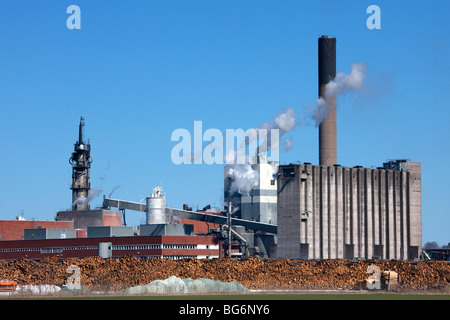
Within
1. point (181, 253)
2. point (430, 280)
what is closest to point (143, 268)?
point (430, 280)

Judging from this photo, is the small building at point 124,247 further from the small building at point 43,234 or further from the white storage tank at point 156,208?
the white storage tank at point 156,208

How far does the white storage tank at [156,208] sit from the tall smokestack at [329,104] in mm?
26074

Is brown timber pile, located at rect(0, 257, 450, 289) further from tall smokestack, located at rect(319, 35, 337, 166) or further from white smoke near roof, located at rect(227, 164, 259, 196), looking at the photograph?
white smoke near roof, located at rect(227, 164, 259, 196)

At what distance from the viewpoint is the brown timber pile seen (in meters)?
68.4

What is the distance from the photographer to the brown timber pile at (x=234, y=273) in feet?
225

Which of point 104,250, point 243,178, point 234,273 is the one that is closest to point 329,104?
point 243,178

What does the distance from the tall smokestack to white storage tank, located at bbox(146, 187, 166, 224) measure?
26074 mm

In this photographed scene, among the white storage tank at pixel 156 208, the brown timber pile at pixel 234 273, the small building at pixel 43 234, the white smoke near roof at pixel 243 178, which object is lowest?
the brown timber pile at pixel 234 273

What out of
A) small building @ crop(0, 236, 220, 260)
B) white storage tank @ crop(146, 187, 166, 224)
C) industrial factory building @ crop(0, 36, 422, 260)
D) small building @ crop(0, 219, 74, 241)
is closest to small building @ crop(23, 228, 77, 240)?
industrial factory building @ crop(0, 36, 422, 260)

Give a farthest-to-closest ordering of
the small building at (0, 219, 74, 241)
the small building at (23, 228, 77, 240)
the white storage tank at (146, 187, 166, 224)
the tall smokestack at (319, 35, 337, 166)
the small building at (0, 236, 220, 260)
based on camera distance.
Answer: the small building at (0, 219, 74, 241) → the white storage tank at (146, 187, 166, 224) → the small building at (23, 228, 77, 240) → the tall smokestack at (319, 35, 337, 166) → the small building at (0, 236, 220, 260)

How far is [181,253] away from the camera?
11456 centimetres

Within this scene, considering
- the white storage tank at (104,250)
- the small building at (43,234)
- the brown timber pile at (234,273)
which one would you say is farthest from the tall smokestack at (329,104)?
the brown timber pile at (234,273)

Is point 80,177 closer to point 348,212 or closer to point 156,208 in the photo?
point 156,208
